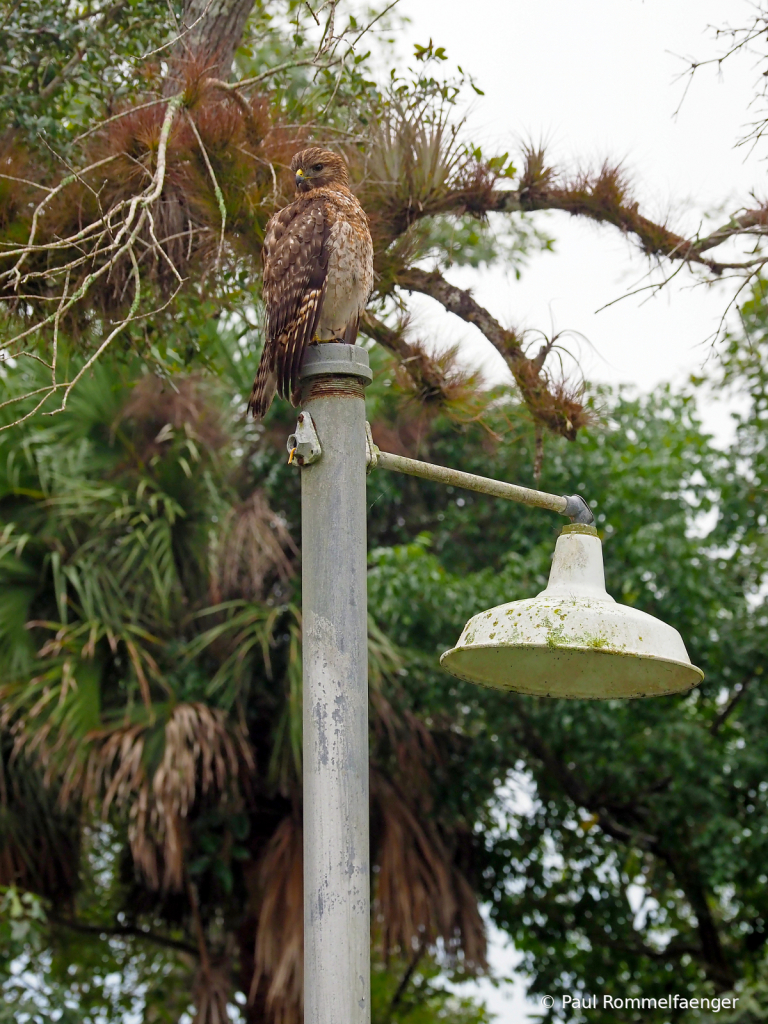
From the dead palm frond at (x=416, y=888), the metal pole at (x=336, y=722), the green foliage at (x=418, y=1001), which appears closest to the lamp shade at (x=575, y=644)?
the metal pole at (x=336, y=722)

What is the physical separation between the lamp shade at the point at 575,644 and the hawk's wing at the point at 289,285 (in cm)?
80

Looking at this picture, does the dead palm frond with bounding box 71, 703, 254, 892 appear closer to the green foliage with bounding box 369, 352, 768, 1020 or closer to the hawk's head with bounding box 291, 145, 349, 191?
the green foliage with bounding box 369, 352, 768, 1020

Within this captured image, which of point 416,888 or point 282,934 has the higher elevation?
point 416,888

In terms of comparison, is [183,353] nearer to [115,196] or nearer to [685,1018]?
[115,196]

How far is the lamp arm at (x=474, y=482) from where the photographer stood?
220 cm

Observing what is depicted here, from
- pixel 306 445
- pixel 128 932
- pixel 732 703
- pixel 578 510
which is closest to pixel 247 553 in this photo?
pixel 128 932

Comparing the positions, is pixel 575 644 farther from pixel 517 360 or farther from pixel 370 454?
pixel 517 360

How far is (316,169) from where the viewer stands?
3230mm

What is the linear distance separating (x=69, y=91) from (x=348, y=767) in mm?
3356

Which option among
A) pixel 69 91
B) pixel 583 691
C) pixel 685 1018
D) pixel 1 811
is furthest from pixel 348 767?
pixel 685 1018

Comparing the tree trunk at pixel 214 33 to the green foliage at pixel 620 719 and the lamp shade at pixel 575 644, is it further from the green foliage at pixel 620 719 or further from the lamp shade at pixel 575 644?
the green foliage at pixel 620 719

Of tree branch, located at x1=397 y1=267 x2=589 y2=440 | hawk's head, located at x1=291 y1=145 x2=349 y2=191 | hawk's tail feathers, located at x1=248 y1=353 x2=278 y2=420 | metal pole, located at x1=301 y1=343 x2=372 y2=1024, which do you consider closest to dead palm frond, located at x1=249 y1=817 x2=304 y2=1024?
tree branch, located at x1=397 y1=267 x2=589 y2=440

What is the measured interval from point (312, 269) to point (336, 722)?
140cm

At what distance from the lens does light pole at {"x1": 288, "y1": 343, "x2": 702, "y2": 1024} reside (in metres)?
1.84
